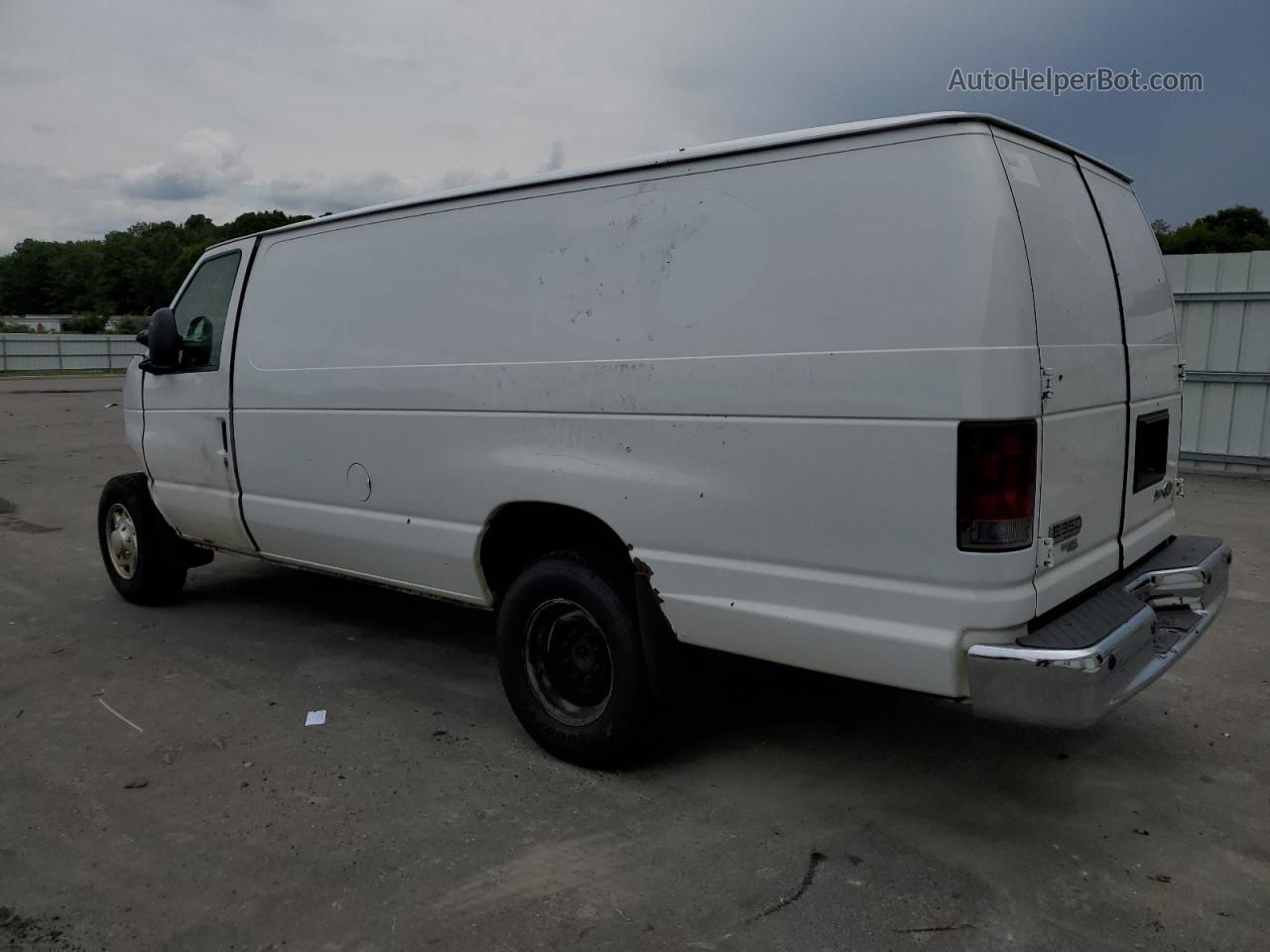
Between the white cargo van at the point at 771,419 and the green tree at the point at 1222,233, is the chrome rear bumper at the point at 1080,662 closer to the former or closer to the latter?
the white cargo van at the point at 771,419

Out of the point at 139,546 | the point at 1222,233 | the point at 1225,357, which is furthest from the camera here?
the point at 1222,233

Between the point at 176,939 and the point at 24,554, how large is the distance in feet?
20.6

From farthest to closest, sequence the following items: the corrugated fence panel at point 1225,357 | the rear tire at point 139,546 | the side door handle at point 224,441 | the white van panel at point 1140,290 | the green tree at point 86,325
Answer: the green tree at point 86,325, the corrugated fence panel at point 1225,357, the rear tire at point 139,546, the side door handle at point 224,441, the white van panel at point 1140,290

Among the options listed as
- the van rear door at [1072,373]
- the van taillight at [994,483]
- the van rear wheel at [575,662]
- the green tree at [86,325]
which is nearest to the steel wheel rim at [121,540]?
the van rear wheel at [575,662]

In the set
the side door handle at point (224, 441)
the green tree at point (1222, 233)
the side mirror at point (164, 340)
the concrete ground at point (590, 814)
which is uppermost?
the green tree at point (1222, 233)

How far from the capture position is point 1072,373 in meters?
3.15

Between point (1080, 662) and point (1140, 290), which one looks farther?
point (1140, 290)

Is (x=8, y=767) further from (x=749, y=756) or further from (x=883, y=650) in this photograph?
(x=883, y=650)

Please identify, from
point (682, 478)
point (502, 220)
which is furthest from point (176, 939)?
point (502, 220)

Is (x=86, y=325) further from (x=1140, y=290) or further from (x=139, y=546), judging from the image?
(x=1140, y=290)

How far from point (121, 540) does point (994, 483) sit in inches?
225

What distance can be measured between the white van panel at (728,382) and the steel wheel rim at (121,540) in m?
2.58

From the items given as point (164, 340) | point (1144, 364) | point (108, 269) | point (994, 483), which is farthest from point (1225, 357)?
point (108, 269)

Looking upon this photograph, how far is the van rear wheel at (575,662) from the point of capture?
374cm
